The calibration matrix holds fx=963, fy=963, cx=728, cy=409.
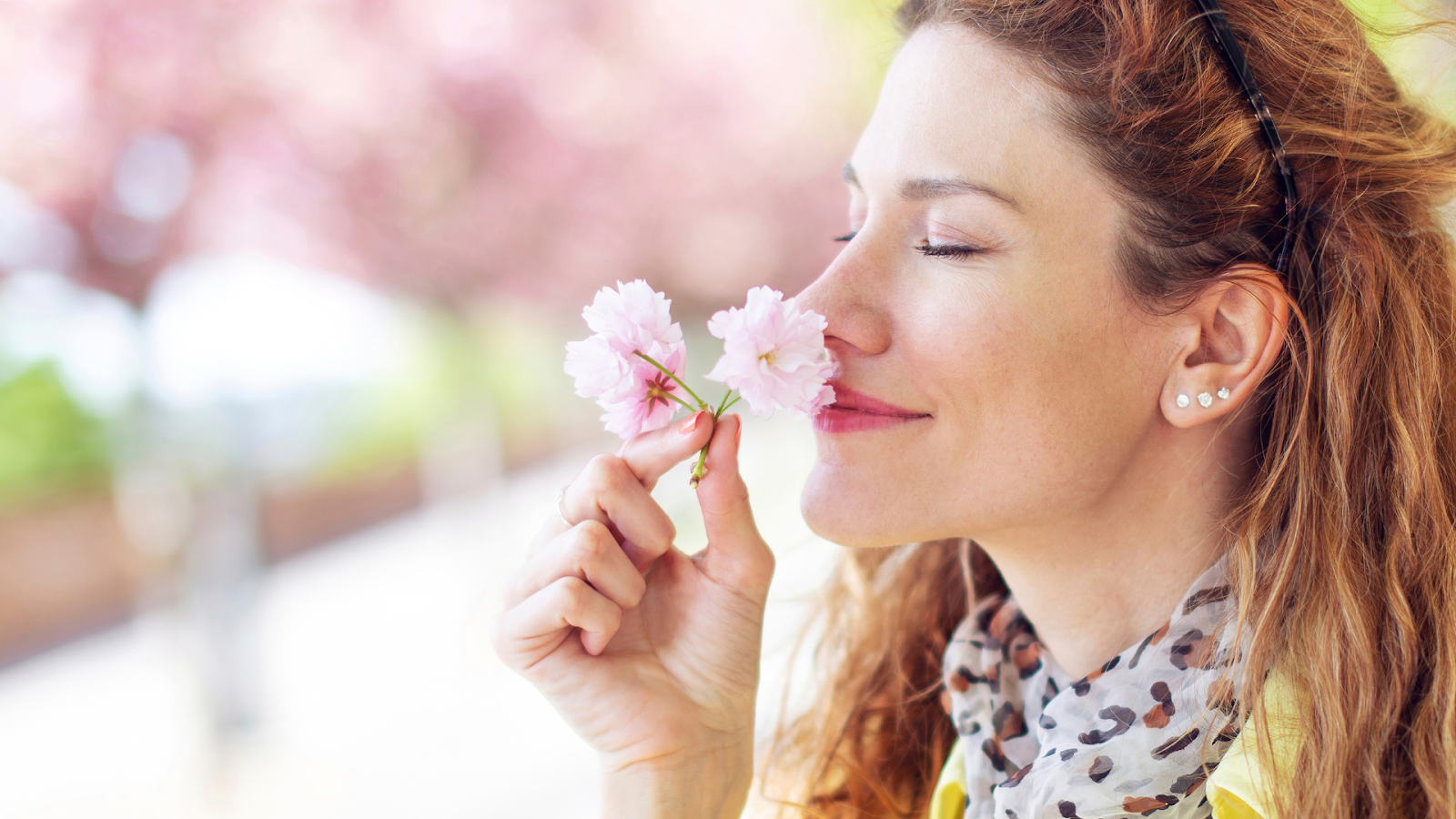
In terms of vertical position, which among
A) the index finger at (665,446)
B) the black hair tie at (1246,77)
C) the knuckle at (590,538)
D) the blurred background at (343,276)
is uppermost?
the blurred background at (343,276)

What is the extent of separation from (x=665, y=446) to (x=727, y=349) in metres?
0.20

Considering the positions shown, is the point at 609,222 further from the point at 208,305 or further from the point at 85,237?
the point at 85,237

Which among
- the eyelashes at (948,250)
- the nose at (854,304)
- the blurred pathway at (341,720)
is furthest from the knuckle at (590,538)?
the blurred pathway at (341,720)

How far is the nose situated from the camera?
1398 millimetres

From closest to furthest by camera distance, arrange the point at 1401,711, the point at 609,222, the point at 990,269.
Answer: the point at 1401,711 < the point at 990,269 < the point at 609,222

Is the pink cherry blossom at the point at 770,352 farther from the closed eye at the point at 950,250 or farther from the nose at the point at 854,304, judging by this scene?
the closed eye at the point at 950,250

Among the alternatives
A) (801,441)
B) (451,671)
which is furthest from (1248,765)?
(801,441)

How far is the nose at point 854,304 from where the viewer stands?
140cm

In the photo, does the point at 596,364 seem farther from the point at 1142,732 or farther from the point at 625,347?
the point at 1142,732

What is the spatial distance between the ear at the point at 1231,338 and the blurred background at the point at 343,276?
78cm

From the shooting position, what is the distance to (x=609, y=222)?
4.85 m

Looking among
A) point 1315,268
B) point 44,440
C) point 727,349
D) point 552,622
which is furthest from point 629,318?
point 44,440

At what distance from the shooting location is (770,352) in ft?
4.18

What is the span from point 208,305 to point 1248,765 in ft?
13.5
